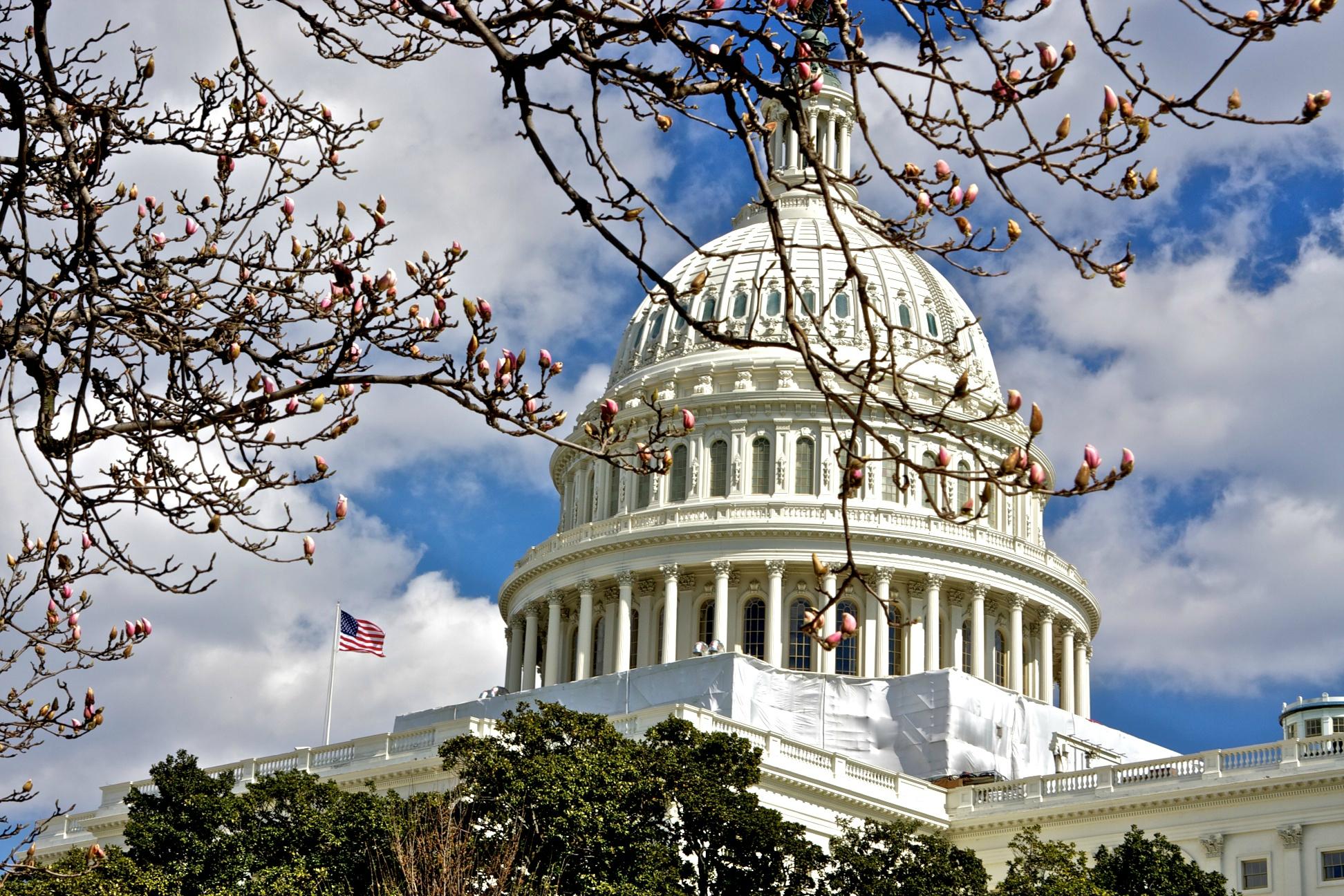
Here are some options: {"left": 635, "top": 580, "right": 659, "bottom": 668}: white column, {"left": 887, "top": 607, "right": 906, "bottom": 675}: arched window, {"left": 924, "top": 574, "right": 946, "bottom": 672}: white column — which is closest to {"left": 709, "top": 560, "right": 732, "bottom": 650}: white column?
{"left": 635, "top": 580, "right": 659, "bottom": 668}: white column

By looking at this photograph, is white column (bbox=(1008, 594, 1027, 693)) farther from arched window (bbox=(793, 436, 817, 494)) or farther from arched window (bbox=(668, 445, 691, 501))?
arched window (bbox=(668, 445, 691, 501))

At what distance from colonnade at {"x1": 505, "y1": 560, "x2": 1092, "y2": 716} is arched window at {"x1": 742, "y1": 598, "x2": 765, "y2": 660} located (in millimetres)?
47

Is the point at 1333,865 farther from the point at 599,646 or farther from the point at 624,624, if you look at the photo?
the point at 599,646

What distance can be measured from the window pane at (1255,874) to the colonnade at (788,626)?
27.9 m

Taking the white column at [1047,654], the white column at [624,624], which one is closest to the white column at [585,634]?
the white column at [624,624]

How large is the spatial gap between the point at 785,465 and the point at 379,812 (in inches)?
1856

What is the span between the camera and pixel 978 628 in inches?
3775

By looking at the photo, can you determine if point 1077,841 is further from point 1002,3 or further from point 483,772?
point 1002,3

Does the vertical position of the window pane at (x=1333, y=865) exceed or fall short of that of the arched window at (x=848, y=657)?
it falls short

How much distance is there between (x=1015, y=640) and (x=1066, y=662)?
22.7ft

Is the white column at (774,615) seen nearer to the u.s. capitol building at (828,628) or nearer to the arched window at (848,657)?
the u.s. capitol building at (828,628)

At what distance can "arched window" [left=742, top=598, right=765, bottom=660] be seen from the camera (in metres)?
95.4

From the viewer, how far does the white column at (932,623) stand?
306 ft

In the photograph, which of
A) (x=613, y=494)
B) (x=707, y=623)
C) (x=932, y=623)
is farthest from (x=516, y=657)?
(x=932, y=623)
